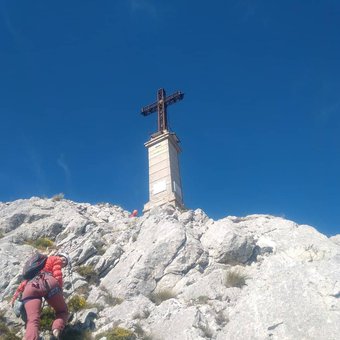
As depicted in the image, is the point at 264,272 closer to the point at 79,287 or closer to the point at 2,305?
the point at 79,287

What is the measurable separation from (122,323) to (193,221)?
947 centimetres

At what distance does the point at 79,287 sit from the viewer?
610 inches

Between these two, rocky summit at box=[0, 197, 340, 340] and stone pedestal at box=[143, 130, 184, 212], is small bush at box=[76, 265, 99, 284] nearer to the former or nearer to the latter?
rocky summit at box=[0, 197, 340, 340]

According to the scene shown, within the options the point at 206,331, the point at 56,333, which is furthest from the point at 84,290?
the point at 206,331

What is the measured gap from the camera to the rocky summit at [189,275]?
Answer: 11828mm

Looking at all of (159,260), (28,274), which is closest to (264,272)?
(159,260)

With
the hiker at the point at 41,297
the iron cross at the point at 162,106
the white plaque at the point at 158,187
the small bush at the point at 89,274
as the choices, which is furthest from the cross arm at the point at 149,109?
the hiker at the point at 41,297

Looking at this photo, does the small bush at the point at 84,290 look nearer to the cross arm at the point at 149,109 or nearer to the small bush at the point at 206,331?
the small bush at the point at 206,331

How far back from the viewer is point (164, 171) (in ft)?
91.0

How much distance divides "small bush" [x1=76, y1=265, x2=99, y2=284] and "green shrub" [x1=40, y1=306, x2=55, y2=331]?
3.22 metres

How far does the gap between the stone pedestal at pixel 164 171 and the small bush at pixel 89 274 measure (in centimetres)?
948

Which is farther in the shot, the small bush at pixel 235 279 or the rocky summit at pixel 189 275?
the small bush at pixel 235 279

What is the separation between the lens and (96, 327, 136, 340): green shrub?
1156 centimetres

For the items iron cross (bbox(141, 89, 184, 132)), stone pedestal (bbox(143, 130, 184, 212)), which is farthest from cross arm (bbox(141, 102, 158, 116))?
stone pedestal (bbox(143, 130, 184, 212))
